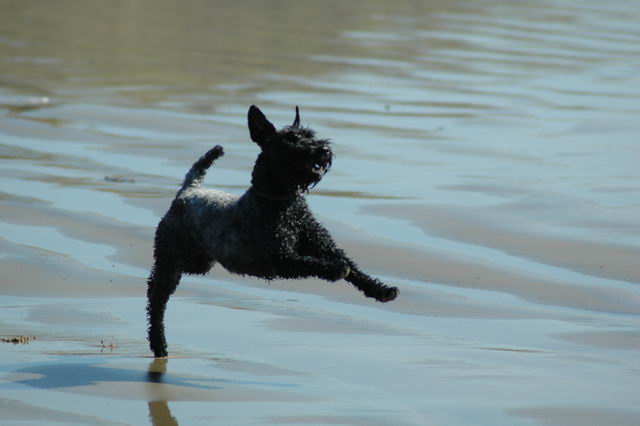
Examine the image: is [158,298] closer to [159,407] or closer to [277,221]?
[159,407]

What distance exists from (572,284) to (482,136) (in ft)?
19.5

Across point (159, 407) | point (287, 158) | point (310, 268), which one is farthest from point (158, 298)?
point (287, 158)

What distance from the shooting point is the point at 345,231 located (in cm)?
1038

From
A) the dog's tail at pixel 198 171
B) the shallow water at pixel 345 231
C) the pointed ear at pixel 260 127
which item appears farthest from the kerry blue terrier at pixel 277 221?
the shallow water at pixel 345 231

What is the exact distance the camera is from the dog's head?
600cm

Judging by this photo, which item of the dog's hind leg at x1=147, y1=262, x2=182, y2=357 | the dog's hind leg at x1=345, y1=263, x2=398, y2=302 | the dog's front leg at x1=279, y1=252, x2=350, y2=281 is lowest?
the dog's hind leg at x1=147, y1=262, x2=182, y2=357

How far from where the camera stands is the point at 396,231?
410 inches

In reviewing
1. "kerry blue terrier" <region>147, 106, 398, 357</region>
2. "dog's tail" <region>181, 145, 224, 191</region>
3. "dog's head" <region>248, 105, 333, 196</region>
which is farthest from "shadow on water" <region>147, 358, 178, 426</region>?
"dog's head" <region>248, 105, 333, 196</region>

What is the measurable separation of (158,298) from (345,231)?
358 centimetres

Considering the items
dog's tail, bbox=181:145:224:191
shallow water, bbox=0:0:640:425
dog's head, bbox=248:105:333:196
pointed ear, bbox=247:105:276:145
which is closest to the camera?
dog's head, bbox=248:105:333:196

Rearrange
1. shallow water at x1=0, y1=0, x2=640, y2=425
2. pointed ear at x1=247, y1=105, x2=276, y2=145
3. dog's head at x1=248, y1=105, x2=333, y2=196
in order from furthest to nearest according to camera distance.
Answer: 1. shallow water at x1=0, y1=0, x2=640, y2=425
2. pointed ear at x1=247, y1=105, x2=276, y2=145
3. dog's head at x1=248, y1=105, x2=333, y2=196

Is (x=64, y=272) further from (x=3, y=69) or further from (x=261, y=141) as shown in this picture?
(x=3, y=69)

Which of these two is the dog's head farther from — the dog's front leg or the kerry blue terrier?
the dog's front leg

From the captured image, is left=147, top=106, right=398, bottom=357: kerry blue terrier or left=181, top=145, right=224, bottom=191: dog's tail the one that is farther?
left=181, top=145, right=224, bottom=191: dog's tail
